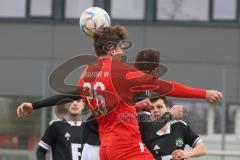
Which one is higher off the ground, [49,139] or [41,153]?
[49,139]

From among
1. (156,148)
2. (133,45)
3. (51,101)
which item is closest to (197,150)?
(156,148)

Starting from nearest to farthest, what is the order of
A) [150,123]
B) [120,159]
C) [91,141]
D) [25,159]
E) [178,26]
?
[120,159], [91,141], [150,123], [25,159], [178,26]

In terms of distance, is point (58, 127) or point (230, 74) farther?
point (230, 74)

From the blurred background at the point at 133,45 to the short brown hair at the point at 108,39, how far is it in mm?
10679

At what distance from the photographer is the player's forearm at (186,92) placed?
561 centimetres

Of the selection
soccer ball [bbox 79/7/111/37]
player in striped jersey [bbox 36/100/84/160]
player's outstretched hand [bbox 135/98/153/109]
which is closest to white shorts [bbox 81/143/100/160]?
player's outstretched hand [bbox 135/98/153/109]

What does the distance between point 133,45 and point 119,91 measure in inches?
484

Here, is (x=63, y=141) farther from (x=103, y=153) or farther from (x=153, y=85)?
(x=153, y=85)

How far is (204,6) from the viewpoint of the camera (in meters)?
18.6

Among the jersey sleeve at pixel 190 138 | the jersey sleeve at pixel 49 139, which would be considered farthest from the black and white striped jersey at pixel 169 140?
the jersey sleeve at pixel 49 139

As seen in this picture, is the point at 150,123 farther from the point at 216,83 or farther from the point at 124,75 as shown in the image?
the point at 216,83

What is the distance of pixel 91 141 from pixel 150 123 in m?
0.62

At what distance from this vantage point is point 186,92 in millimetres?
5641

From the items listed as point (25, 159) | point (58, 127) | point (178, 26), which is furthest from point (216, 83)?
point (58, 127)
